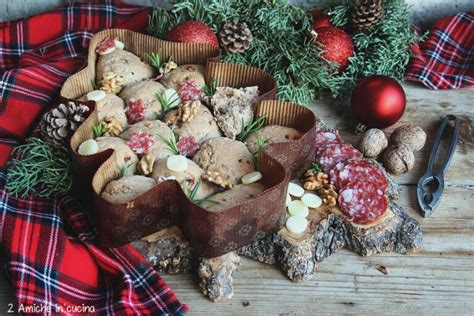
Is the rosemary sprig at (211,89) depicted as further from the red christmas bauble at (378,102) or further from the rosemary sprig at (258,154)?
the red christmas bauble at (378,102)

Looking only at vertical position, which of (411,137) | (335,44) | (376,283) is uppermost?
(335,44)

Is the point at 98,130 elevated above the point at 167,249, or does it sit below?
above

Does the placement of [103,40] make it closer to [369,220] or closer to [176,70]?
[176,70]

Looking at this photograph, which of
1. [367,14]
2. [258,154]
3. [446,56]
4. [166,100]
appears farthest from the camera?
[446,56]

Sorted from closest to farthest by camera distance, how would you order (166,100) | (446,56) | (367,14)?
(166,100), (367,14), (446,56)

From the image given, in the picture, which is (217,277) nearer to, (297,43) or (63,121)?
(63,121)

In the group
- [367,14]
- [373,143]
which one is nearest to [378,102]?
[373,143]

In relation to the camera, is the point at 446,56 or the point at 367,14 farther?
the point at 446,56
